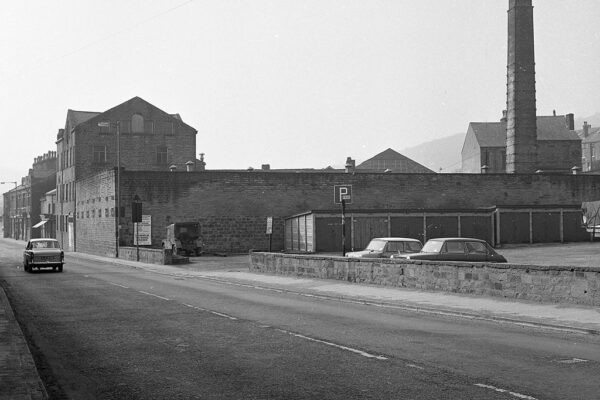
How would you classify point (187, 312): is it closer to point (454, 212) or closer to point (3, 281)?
point (3, 281)

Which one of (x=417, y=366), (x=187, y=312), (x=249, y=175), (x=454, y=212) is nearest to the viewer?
(x=417, y=366)

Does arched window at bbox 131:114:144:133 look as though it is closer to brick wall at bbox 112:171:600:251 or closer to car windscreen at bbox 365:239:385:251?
brick wall at bbox 112:171:600:251

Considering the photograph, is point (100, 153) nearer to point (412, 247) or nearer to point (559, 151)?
point (412, 247)

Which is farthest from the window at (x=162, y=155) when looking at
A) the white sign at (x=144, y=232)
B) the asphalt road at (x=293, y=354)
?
the asphalt road at (x=293, y=354)

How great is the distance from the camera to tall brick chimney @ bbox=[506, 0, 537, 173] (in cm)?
5444

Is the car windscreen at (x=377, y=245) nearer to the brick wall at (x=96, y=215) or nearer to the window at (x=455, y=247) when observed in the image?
the window at (x=455, y=247)

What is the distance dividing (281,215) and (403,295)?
111 ft

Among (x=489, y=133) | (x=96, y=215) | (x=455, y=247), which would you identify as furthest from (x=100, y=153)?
(x=455, y=247)

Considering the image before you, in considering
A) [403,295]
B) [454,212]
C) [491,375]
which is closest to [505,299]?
[403,295]

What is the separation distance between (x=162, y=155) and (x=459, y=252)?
184 feet

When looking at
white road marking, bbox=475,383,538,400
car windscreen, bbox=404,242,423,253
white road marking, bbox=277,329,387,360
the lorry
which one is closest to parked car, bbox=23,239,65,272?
the lorry

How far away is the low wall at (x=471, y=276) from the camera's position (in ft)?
49.7

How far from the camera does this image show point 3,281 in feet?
87.0

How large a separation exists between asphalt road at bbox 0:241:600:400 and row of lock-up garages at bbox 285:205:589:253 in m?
27.2
